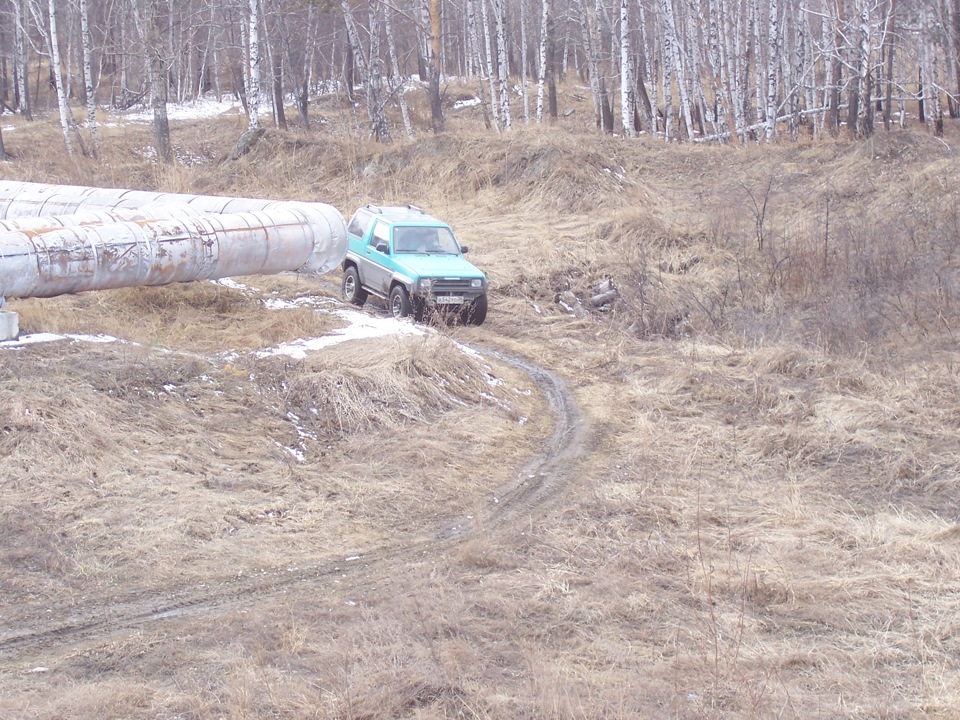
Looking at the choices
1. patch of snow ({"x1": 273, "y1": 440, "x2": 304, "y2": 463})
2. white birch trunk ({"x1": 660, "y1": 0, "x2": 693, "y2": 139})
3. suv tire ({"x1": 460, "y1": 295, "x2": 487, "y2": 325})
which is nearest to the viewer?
patch of snow ({"x1": 273, "y1": 440, "x2": 304, "y2": 463})

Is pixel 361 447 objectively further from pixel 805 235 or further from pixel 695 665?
pixel 805 235

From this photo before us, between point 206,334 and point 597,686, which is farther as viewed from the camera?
point 206,334

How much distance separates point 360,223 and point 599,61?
58.0ft

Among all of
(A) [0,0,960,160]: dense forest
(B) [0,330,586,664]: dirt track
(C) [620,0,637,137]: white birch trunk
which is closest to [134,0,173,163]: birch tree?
(A) [0,0,960,160]: dense forest

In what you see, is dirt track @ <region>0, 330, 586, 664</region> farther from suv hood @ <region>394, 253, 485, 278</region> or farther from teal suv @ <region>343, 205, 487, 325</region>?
suv hood @ <region>394, 253, 485, 278</region>

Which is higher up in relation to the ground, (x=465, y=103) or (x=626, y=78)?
(x=465, y=103)

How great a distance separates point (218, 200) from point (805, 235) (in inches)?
447

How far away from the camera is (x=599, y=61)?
3125cm

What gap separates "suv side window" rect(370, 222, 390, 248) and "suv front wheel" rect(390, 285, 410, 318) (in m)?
1.04

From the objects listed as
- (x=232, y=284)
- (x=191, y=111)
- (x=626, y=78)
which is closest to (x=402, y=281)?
(x=232, y=284)

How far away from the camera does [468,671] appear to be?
5219mm

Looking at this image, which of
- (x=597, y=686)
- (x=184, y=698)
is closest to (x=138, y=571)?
(x=184, y=698)

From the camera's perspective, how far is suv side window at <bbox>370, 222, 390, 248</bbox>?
15424mm

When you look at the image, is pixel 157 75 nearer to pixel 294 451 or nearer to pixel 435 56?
pixel 435 56
